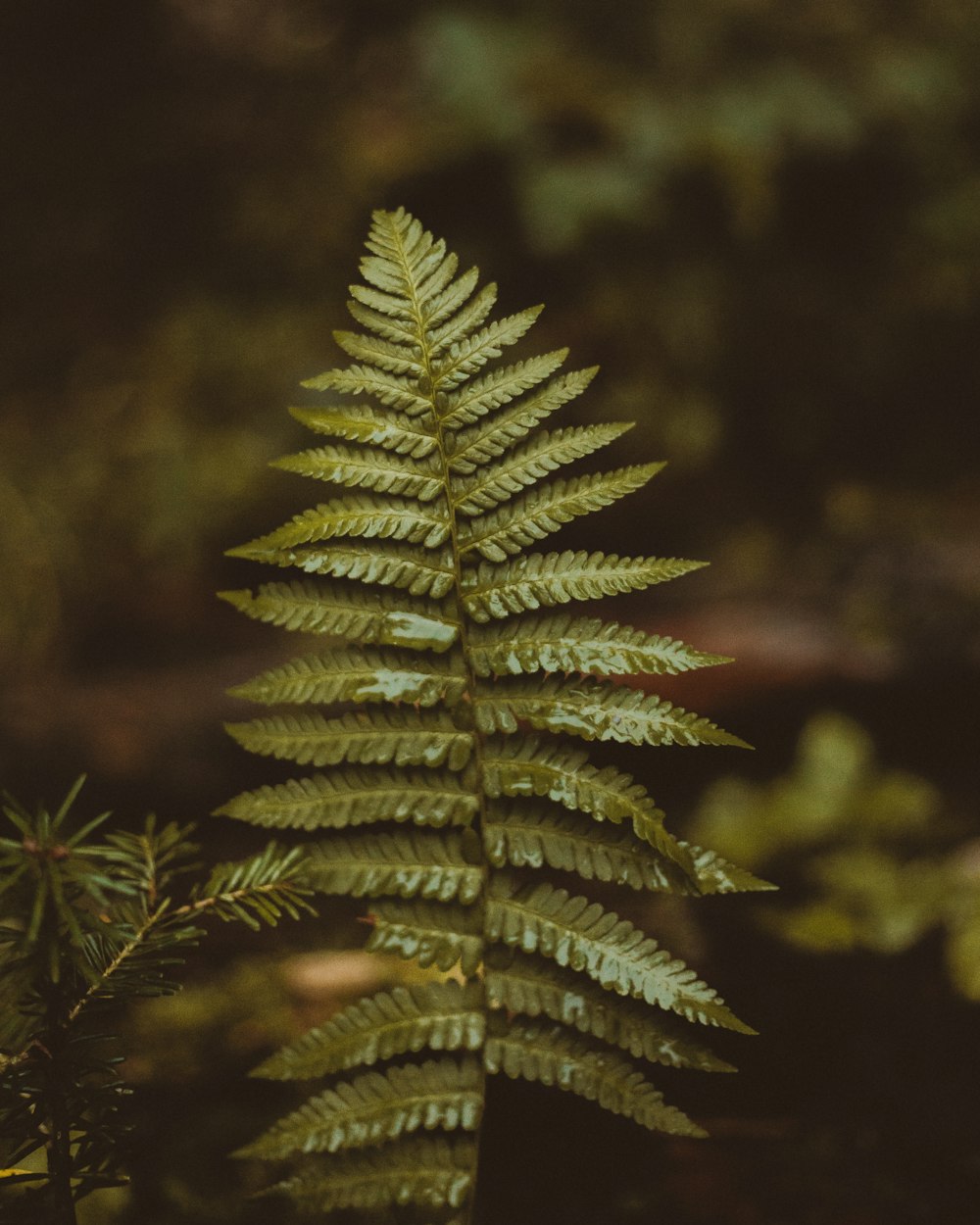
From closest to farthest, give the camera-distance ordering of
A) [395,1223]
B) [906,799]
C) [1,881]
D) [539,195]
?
[1,881] → [395,1223] → [906,799] → [539,195]

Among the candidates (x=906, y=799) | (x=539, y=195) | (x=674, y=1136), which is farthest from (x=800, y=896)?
(x=539, y=195)

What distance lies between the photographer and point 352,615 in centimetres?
145

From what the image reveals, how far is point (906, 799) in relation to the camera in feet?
10.6

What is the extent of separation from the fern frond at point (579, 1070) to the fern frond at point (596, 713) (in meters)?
0.50

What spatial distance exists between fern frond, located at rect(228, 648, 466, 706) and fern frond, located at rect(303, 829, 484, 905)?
9.2 inches

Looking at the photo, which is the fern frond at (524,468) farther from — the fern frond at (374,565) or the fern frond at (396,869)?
the fern frond at (396,869)

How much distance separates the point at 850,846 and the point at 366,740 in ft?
7.40

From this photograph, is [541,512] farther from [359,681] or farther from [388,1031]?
[388,1031]

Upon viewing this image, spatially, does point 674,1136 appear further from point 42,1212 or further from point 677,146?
point 677,146

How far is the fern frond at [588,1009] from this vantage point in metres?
1.38

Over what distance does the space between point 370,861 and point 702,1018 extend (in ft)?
1.83


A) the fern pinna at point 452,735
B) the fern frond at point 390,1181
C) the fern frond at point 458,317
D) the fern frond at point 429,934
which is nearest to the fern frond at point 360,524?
the fern pinna at point 452,735

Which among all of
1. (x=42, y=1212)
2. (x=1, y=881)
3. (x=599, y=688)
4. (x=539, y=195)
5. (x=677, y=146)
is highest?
(x=677, y=146)

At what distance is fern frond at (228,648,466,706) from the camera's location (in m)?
1.44
